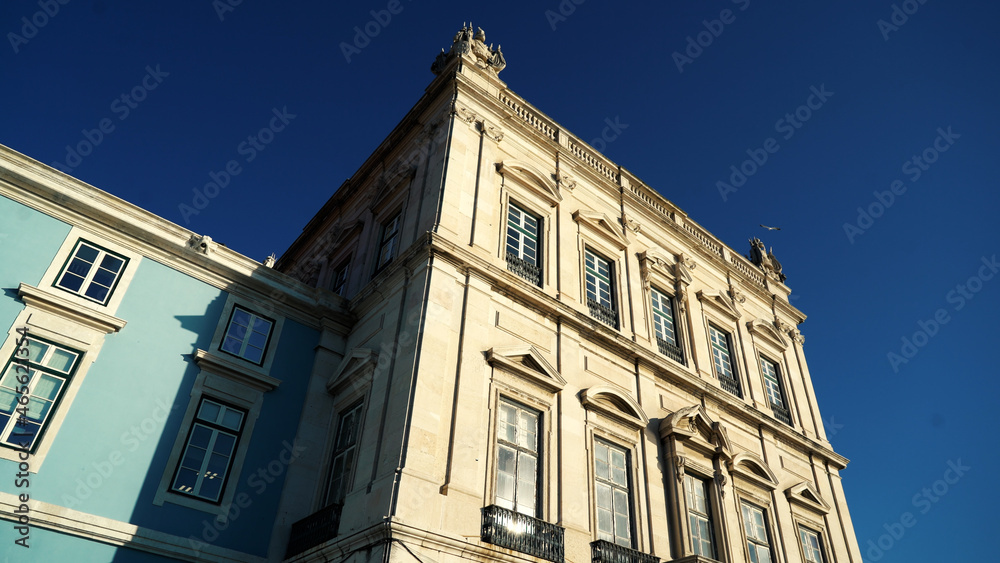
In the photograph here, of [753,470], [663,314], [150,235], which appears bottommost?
[753,470]

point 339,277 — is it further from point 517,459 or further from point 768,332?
point 768,332

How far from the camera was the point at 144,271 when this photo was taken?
40.3 feet

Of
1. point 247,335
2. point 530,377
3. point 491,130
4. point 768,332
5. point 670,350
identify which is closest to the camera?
point 530,377

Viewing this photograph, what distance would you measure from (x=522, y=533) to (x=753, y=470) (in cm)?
791

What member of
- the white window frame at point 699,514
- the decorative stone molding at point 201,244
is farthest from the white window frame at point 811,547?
the decorative stone molding at point 201,244

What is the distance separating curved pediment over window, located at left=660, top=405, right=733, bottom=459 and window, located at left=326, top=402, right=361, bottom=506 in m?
6.56

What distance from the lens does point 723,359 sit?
720 inches

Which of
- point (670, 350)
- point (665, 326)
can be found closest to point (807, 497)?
point (670, 350)

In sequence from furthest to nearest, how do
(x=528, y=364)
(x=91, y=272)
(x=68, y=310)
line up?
1. (x=528, y=364)
2. (x=91, y=272)
3. (x=68, y=310)

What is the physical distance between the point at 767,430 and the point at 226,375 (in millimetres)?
13571

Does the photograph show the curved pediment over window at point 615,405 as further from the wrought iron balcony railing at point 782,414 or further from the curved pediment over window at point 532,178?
the wrought iron balcony railing at point 782,414

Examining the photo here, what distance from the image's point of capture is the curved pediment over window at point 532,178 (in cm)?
1509

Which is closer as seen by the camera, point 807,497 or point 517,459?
point 517,459

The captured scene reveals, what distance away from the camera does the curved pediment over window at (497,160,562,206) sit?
1509 centimetres
